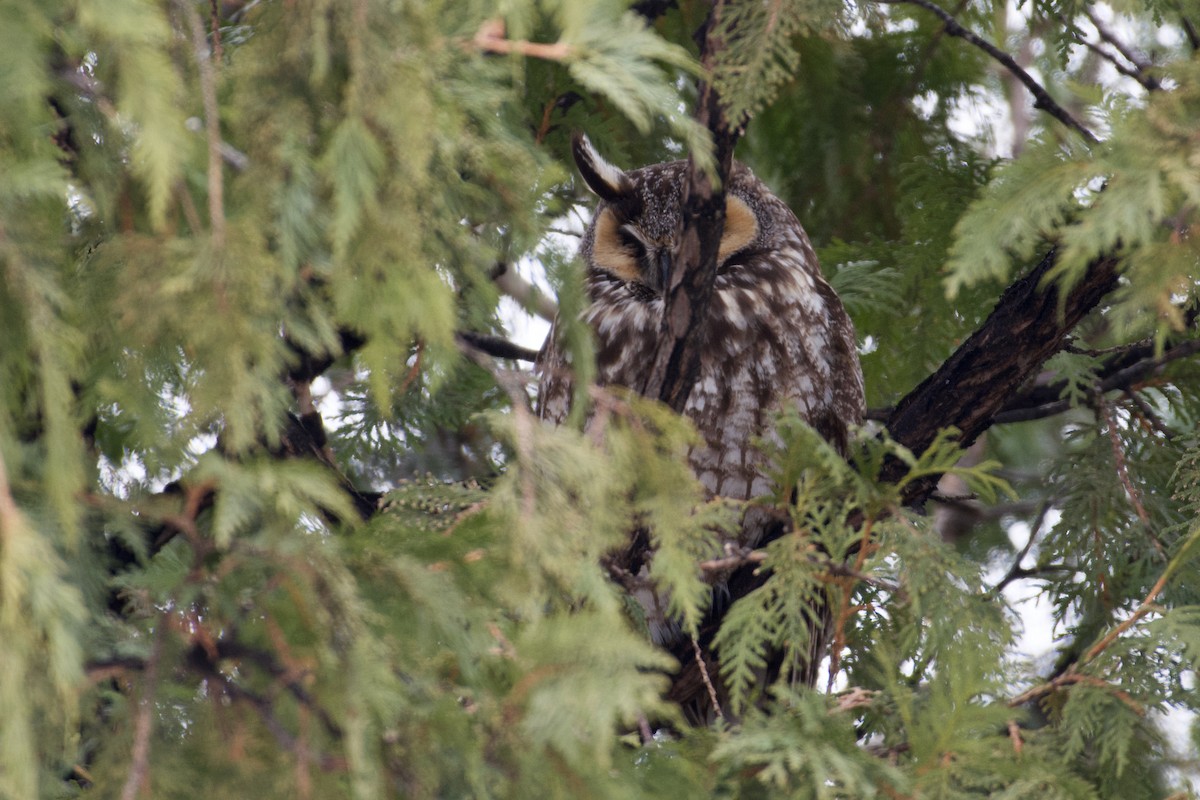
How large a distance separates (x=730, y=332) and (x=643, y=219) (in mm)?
376

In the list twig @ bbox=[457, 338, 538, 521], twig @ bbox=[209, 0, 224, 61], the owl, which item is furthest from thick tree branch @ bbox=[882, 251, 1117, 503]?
twig @ bbox=[209, 0, 224, 61]

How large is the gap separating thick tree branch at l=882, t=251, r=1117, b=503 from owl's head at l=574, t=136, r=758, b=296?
2.32ft

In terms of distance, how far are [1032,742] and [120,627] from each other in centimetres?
117

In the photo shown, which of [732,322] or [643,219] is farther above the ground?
[643,219]

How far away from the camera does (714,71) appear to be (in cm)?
160

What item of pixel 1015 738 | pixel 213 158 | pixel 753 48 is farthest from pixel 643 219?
pixel 213 158

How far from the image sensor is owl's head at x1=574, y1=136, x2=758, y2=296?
8.79 ft

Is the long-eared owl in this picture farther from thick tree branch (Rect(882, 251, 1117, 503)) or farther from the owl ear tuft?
thick tree branch (Rect(882, 251, 1117, 503))

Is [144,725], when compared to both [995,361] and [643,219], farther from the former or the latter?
[643,219]

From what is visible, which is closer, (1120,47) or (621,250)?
(1120,47)

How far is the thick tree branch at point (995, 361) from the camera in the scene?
6.41 ft

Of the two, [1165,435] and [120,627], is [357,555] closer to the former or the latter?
[120,627]

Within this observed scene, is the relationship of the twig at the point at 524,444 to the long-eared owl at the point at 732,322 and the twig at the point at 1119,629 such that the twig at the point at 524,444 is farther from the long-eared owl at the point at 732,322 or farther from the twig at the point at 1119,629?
the long-eared owl at the point at 732,322

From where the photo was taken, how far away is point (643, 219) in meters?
2.74
